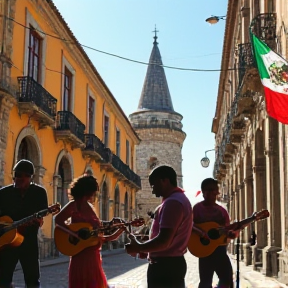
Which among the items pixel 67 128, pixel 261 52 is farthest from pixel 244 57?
pixel 67 128

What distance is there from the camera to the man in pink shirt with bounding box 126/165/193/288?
3879 mm

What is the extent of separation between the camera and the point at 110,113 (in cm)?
3138

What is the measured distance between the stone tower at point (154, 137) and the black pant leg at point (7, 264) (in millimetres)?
40857

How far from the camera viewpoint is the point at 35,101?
1642 cm

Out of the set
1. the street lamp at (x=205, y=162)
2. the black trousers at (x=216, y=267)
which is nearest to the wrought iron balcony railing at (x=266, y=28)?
the black trousers at (x=216, y=267)

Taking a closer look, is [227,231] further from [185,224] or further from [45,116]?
[45,116]

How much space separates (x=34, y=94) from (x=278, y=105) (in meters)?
9.37

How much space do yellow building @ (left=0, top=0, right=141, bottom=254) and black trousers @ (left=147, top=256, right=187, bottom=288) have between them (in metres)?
11.2

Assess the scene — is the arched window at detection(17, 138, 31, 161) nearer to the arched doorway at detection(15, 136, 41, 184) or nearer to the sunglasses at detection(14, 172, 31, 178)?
the arched doorway at detection(15, 136, 41, 184)

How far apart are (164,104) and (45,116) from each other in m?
33.8

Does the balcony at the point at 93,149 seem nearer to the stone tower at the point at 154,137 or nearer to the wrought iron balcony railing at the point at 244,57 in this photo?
the wrought iron balcony railing at the point at 244,57

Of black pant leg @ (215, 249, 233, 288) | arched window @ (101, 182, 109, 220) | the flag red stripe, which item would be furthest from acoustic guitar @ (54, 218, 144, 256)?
arched window @ (101, 182, 109, 220)

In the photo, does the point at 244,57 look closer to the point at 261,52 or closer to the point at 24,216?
the point at 261,52

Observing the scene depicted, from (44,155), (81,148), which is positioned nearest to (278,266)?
(44,155)
